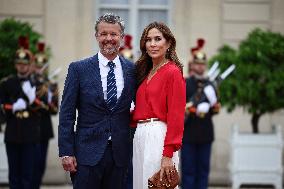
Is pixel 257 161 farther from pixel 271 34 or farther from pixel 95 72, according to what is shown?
pixel 95 72

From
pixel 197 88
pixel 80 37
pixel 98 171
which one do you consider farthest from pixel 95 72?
pixel 80 37

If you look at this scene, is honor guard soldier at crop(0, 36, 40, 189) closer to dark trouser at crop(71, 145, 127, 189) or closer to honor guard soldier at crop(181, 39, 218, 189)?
honor guard soldier at crop(181, 39, 218, 189)

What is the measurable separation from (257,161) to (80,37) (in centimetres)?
310

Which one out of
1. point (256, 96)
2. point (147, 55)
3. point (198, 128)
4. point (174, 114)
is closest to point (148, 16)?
point (256, 96)

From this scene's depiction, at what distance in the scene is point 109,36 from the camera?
17.0 feet

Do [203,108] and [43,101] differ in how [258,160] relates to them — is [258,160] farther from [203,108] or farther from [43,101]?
[43,101]

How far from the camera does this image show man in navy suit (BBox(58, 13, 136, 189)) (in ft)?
16.9

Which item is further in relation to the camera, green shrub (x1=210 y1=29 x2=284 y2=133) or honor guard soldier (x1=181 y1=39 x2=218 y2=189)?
green shrub (x1=210 y1=29 x2=284 y2=133)

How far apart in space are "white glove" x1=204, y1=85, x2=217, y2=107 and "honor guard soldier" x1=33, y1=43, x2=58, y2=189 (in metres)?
1.77

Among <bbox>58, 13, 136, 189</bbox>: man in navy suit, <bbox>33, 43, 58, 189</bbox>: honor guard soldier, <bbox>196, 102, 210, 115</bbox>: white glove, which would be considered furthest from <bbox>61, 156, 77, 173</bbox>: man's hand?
<bbox>196, 102, 210, 115</bbox>: white glove

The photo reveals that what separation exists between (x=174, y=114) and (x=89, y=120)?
1.71ft

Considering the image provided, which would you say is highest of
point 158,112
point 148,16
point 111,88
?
point 148,16

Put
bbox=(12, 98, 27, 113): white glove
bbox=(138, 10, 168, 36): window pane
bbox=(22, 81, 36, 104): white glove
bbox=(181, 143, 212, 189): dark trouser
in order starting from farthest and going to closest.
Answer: bbox=(138, 10, 168, 36): window pane < bbox=(181, 143, 212, 189): dark trouser < bbox=(22, 81, 36, 104): white glove < bbox=(12, 98, 27, 113): white glove

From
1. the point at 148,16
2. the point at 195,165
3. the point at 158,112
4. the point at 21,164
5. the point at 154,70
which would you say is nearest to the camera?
the point at 158,112
